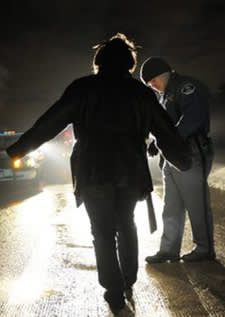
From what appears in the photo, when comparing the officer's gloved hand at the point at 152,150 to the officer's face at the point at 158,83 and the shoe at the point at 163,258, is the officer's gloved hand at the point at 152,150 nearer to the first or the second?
the officer's face at the point at 158,83

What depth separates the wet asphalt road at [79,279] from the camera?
3.55 meters

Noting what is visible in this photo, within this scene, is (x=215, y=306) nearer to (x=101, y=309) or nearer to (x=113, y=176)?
(x=101, y=309)

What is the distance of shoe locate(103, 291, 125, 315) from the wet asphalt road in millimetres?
48

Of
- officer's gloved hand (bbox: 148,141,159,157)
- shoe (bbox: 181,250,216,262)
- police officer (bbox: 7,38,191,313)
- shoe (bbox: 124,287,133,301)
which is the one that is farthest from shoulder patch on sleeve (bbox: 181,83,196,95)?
shoe (bbox: 124,287,133,301)

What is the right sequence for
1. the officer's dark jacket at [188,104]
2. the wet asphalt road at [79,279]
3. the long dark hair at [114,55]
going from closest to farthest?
1. the long dark hair at [114,55]
2. the wet asphalt road at [79,279]
3. the officer's dark jacket at [188,104]

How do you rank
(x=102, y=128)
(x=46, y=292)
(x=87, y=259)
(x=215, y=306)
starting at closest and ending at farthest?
(x=102, y=128), (x=215, y=306), (x=46, y=292), (x=87, y=259)

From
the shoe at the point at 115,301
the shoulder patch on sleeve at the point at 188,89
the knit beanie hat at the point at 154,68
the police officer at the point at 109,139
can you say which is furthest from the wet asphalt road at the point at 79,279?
the knit beanie hat at the point at 154,68

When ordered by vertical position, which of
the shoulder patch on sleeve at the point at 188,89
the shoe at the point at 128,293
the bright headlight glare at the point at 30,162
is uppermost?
the shoulder patch on sleeve at the point at 188,89

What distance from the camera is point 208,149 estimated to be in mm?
4680

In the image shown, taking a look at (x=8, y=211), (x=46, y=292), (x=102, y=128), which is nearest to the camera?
(x=102, y=128)

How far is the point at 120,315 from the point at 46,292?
2.84ft

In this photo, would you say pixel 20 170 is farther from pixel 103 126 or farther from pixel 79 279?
pixel 103 126

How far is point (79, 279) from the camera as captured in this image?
4359 millimetres

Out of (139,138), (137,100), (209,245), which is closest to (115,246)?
(139,138)
